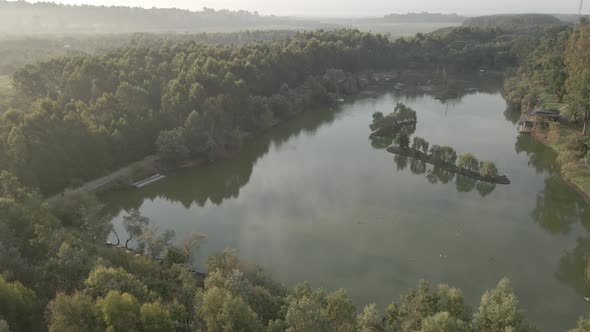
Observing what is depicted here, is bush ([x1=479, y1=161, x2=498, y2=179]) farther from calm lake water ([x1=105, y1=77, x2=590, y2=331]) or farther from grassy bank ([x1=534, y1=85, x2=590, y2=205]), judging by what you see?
grassy bank ([x1=534, y1=85, x2=590, y2=205])

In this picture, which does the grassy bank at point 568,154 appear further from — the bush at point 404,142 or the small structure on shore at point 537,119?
the bush at point 404,142

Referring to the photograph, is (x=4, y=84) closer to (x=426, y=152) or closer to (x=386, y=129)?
(x=386, y=129)

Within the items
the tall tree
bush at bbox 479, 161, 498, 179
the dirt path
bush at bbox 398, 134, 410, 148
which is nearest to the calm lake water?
bush at bbox 479, 161, 498, 179

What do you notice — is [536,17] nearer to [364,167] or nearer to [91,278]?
[364,167]

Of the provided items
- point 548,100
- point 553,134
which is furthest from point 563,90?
point 553,134

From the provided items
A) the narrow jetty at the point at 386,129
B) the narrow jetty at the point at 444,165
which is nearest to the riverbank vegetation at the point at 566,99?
the narrow jetty at the point at 444,165
